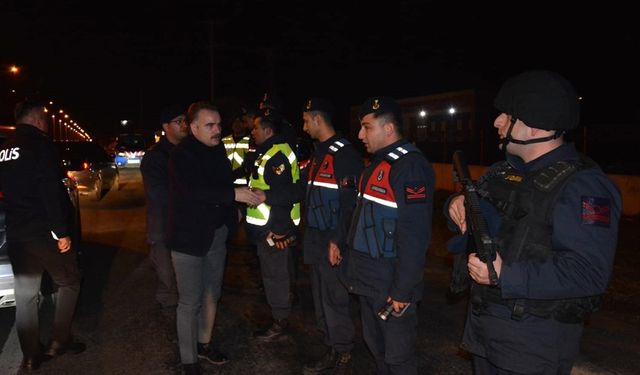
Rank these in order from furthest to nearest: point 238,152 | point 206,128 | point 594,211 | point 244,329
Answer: point 238,152 → point 244,329 → point 206,128 → point 594,211

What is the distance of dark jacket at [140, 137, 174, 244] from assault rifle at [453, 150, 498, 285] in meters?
3.25

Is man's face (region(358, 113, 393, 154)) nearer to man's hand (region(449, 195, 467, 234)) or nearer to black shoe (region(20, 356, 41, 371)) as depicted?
man's hand (region(449, 195, 467, 234))

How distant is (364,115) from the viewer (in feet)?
11.5

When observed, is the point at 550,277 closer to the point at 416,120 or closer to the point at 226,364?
the point at 226,364

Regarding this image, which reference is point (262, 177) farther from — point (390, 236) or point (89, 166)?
point (89, 166)

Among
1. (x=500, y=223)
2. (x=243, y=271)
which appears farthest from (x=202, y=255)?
(x=243, y=271)

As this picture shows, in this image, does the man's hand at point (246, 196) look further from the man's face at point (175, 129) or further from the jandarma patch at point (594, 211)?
the jandarma patch at point (594, 211)

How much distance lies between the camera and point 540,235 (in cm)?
218

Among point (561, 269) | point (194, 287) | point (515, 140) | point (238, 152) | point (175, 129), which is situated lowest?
point (194, 287)

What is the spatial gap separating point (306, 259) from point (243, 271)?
2885 millimetres

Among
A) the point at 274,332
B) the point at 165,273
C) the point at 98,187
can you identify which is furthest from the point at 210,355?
the point at 98,187

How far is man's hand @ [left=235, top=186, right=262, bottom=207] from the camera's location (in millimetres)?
3973

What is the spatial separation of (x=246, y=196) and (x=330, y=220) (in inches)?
26.4

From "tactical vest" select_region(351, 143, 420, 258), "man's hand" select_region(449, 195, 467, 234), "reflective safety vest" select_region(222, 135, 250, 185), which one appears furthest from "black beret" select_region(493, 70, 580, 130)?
"reflective safety vest" select_region(222, 135, 250, 185)
